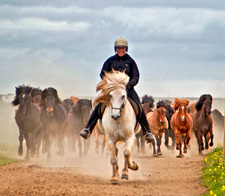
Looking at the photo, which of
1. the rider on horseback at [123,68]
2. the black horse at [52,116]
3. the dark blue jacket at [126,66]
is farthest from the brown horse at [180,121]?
the dark blue jacket at [126,66]

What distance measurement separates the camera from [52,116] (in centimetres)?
2283

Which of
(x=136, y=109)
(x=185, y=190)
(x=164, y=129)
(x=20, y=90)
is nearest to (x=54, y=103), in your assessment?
(x=20, y=90)

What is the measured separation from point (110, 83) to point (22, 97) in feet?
28.7

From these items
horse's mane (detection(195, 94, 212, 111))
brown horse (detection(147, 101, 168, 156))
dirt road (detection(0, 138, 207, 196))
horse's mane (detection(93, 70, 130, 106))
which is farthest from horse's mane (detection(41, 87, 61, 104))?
horse's mane (detection(93, 70, 130, 106))

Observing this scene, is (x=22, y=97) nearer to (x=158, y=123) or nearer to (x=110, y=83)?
(x=158, y=123)

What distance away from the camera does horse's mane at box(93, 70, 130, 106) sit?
40.1 ft

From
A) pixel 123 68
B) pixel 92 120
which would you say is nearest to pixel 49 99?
pixel 92 120

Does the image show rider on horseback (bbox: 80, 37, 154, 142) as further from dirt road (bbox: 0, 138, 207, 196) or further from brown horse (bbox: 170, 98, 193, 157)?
brown horse (bbox: 170, 98, 193, 157)

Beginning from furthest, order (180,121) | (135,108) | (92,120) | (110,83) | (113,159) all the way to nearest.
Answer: (180,121) → (92,120) → (135,108) → (113,159) → (110,83)

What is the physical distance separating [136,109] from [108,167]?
4962 millimetres

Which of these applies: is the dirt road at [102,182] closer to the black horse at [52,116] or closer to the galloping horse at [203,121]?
the black horse at [52,116]

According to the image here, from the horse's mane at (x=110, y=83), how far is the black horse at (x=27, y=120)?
813 centimetres

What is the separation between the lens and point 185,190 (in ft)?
39.9

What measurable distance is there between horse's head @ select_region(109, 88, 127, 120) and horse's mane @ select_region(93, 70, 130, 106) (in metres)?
0.25
